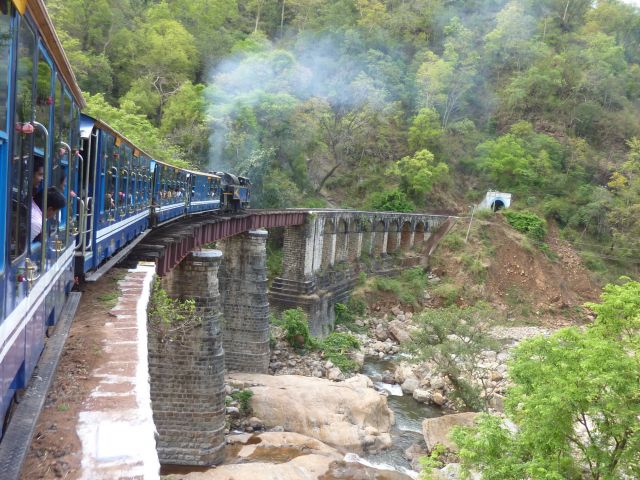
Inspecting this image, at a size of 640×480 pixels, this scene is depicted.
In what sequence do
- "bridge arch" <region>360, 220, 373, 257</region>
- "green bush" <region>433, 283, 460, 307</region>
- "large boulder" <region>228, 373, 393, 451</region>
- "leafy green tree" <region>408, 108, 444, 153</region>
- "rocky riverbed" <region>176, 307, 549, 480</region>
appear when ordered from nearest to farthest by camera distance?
1. "rocky riverbed" <region>176, 307, 549, 480</region>
2. "large boulder" <region>228, 373, 393, 451</region>
3. "green bush" <region>433, 283, 460, 307</region>
4. "bridge arch" <region>360, 220, 373, 257</region>
5. "leafy green tree" <region>408, 108, 444, 153</region>

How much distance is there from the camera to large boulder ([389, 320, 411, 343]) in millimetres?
32688

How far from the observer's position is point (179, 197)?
18875mm

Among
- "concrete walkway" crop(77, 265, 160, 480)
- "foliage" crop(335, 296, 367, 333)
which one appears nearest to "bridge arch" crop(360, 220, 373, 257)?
"foliage" crop(335, 296, 367, 333)

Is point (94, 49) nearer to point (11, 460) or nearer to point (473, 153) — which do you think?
point (473, 153)

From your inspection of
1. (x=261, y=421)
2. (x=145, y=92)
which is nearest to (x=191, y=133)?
(x=145, y=92)

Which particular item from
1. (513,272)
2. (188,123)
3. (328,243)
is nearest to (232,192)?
(328,243)

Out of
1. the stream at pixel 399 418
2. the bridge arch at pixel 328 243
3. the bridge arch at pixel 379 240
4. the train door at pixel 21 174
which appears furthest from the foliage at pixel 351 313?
the train door at pixel 21 174

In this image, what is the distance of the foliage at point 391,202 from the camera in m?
52.2

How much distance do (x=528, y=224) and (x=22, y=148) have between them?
5046 cm

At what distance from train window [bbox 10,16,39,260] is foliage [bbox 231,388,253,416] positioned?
51.2 ft

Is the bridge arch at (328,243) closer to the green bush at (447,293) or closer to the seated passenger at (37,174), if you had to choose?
the green bush at (447,293)

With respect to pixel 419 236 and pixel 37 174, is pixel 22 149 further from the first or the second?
pixel 419 236

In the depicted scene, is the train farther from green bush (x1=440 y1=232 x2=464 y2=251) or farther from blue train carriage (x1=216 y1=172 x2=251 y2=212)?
green bush (x1=440 y1=232 x2=464 y2=251)

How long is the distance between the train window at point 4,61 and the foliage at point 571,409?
10210 mm
